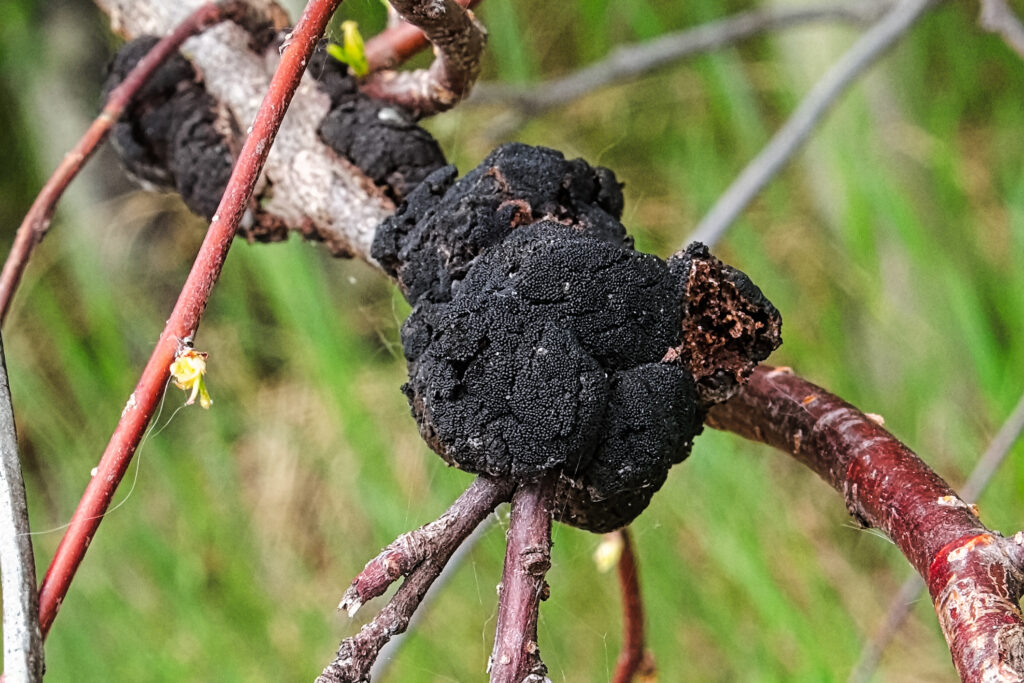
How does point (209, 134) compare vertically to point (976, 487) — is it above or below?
below

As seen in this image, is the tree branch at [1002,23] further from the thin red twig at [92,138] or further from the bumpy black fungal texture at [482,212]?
the thin red twig at [92,138]

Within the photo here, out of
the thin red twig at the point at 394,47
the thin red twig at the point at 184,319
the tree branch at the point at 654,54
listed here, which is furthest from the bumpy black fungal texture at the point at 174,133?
the tree branch at the point at 654,54

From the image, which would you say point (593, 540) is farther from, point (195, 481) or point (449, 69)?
point (195, 481)

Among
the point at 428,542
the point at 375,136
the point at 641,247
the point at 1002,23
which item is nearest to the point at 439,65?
the point at 375,136

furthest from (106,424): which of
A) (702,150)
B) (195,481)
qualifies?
(702,150)

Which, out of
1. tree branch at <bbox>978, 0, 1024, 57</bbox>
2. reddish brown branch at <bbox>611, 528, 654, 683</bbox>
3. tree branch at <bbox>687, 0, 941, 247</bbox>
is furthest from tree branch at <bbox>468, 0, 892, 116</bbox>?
reddish brown branch at <bbox>611, 528, 654, 683</bbox>

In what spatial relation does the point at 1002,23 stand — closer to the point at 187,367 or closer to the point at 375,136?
the point at 375,136
